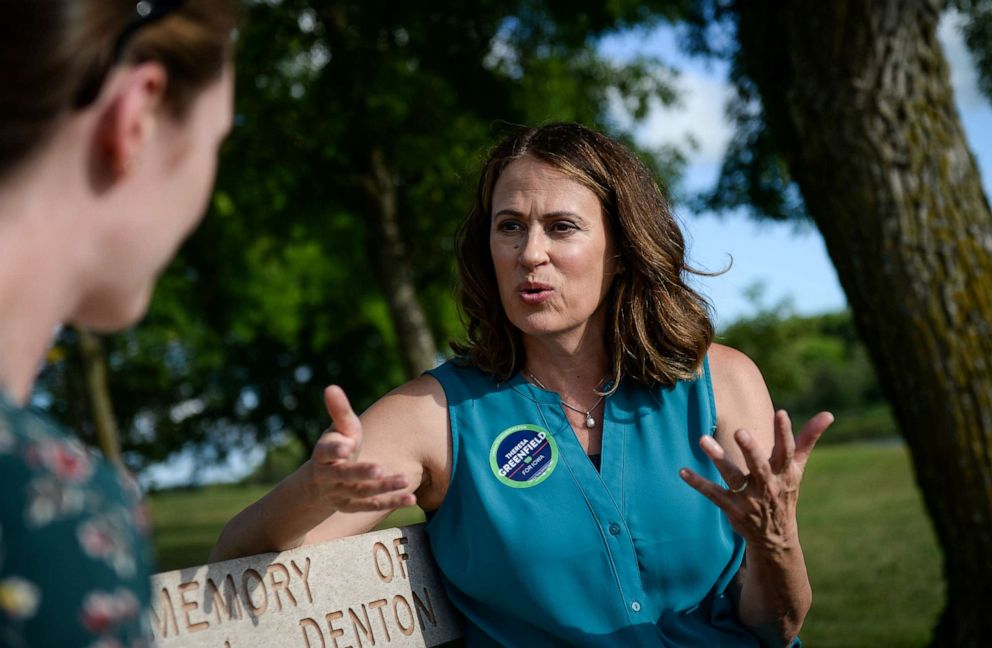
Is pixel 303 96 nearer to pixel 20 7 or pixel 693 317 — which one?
pixel 693 317

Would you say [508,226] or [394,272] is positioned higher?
[394,272]

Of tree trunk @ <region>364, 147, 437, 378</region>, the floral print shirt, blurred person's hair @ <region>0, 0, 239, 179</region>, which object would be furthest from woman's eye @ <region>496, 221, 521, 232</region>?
tree trunk @ <region>364, 147, 437, 378</region>

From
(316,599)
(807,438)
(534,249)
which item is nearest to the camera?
(807,438)

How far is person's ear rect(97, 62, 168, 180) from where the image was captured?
1148 millimetres

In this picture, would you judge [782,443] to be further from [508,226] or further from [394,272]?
[394,272]

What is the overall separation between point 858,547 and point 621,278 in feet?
36.4

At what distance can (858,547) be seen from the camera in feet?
43.0

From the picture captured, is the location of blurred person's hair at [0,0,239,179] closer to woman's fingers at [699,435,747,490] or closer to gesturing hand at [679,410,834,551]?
woman's fingers at [699,435,747,490]

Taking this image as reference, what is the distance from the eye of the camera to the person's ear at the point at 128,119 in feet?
3.77

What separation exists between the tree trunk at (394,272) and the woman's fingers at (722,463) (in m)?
9.19

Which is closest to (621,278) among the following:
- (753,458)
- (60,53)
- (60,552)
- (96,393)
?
(753,458)

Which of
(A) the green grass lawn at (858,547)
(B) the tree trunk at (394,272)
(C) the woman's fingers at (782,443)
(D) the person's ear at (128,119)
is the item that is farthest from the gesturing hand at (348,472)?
(B) the tree trunk at (394,272)

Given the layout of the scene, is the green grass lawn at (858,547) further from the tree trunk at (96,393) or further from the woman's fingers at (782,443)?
the woman's fingers at (782,443)

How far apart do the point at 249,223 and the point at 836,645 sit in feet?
28.5
